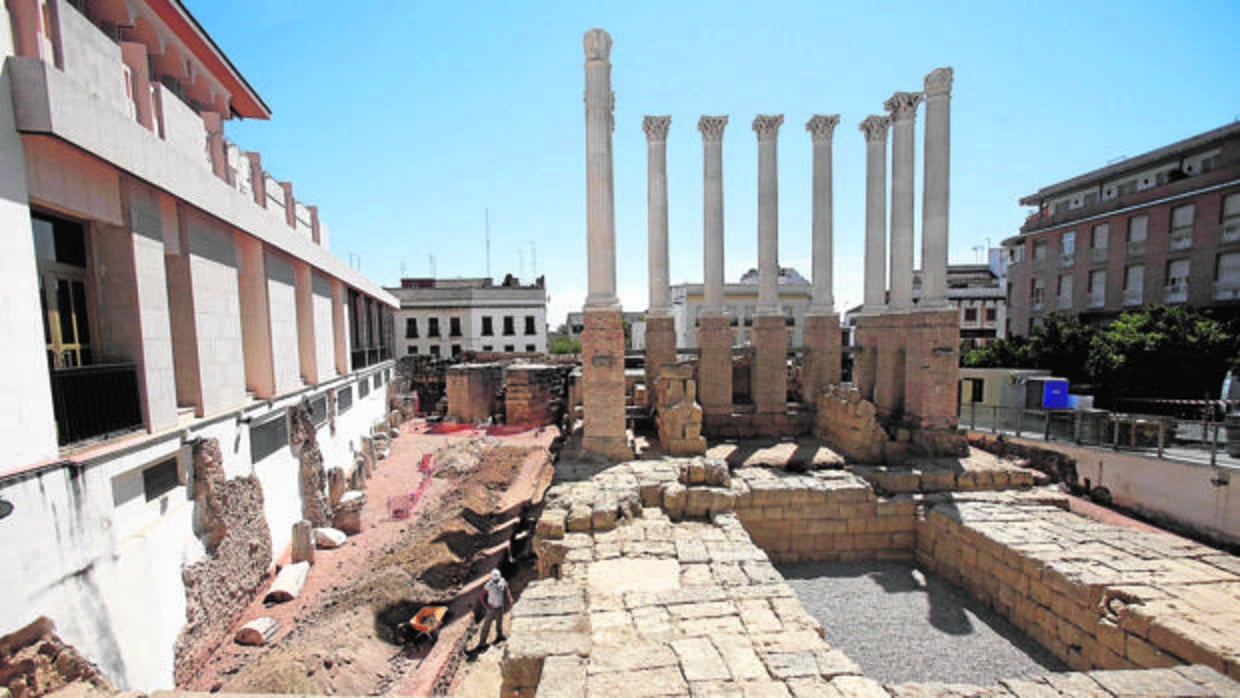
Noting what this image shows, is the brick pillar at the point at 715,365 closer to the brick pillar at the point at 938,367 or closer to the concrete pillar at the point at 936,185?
the brick pillar at the point at 938,367

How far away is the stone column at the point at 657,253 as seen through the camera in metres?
13.2

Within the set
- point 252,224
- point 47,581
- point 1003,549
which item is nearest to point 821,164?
point 1003,549

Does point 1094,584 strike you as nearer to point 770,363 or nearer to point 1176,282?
point 770,363

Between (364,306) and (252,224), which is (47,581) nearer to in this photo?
(252,224)

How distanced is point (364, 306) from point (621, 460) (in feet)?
44.2

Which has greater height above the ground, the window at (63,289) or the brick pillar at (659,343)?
the window at (63,289)

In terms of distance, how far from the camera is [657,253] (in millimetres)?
13461

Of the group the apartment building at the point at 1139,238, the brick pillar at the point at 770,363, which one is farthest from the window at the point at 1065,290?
the brick pillar at the point at 770,363

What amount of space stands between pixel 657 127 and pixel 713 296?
15.2ft

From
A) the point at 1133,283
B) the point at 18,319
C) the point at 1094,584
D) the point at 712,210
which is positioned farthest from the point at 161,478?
the point at 1133,283

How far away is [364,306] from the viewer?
19.1 m

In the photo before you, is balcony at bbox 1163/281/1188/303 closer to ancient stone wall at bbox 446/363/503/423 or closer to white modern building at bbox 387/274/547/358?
ancient stone wall at bbox 446/363/503/423

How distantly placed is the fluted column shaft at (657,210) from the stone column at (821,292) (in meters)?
3.96

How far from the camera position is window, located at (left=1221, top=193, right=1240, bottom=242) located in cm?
1838
